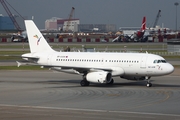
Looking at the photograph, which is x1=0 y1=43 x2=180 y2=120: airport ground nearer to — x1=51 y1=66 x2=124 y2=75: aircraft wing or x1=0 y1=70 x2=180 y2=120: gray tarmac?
x1=0 y1=70 x2=180 y2=120: gray tarmac

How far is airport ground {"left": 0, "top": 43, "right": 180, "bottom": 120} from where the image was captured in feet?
93.2

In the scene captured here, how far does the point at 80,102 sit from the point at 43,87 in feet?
35.2

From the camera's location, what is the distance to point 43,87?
145ft

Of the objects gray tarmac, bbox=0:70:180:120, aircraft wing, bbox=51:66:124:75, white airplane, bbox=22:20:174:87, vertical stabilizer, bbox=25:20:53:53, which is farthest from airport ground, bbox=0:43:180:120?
vertical stabilizer, bbox=25:20:53:53

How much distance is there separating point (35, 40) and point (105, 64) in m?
9.46

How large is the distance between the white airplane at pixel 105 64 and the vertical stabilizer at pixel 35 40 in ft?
1.96

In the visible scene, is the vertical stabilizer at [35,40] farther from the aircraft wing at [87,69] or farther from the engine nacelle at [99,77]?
the engine nacelle at [99,77]

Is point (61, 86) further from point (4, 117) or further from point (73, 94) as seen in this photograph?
point (4, 117)

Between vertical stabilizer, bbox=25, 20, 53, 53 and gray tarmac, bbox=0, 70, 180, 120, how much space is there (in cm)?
358

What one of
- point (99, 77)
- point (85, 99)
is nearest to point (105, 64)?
point (99, 77)

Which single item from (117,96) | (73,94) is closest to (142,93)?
(117,96)

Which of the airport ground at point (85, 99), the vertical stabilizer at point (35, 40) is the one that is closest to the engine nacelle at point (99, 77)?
the airport ground at point (85, 99)

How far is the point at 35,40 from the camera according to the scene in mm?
51188

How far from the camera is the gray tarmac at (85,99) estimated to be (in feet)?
93.2
